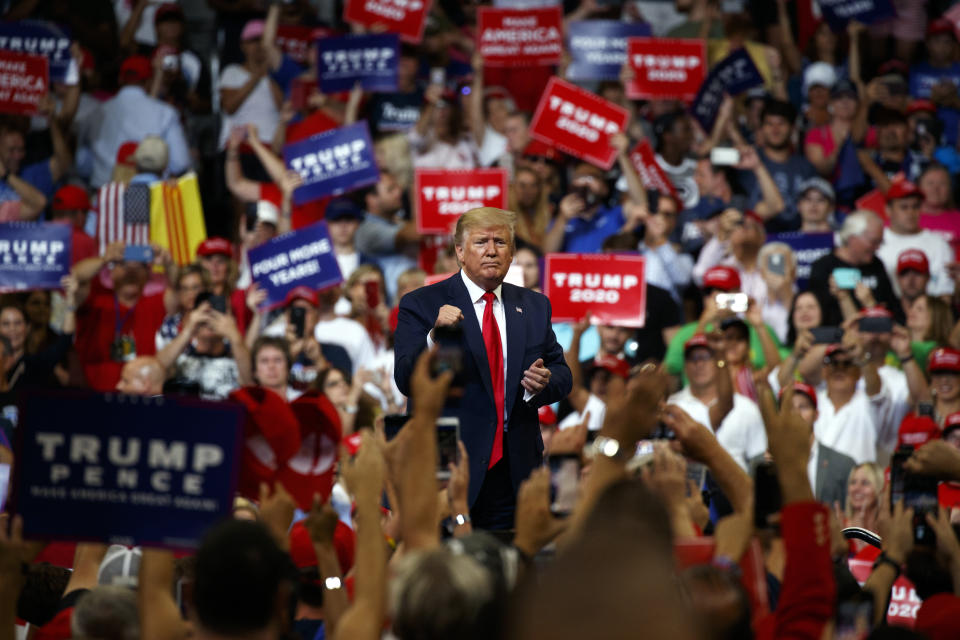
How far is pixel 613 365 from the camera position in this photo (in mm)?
8578

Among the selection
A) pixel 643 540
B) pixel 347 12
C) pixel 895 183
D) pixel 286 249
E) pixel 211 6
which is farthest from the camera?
pixel 211 6

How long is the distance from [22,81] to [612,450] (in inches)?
341

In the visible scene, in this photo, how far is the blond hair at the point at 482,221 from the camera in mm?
5078

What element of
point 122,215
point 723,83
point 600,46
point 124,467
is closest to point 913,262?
point 723,83

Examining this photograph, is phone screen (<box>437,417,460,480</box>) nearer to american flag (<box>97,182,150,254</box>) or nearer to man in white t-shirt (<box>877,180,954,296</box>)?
american flag (<box>97,182,150,254</box>)

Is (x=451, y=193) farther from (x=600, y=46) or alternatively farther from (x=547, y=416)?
(x=600, y=46)

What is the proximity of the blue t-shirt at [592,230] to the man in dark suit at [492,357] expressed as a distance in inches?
216

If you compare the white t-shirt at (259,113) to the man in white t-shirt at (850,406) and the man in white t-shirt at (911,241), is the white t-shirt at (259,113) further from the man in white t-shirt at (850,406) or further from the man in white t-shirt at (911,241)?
the man in white t-shirt at (850,406)

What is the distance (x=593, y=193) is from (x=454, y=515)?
7.12m

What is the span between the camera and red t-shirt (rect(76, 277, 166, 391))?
9.38 m

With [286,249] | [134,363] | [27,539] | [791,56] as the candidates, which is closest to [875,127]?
[791,56]

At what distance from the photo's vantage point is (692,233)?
10.9 meters

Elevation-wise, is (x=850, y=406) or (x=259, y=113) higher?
(x=259, y=113)

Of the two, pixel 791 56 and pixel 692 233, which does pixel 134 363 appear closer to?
pixel 692 233
